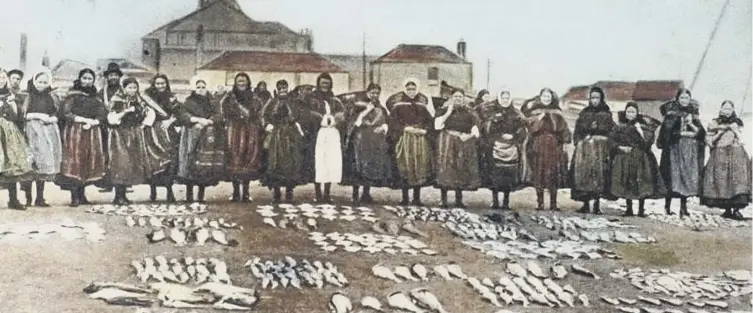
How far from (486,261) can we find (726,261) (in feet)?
4.69

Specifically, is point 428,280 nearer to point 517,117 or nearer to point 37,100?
point 517,117

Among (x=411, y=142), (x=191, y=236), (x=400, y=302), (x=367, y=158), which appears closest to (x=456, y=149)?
(x=411, y=142)

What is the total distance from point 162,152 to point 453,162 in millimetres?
1608

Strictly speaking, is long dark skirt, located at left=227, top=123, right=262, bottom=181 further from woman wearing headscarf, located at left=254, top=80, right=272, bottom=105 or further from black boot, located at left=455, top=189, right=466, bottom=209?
black boot, located at left=455, top=189, right=466, bottom=209

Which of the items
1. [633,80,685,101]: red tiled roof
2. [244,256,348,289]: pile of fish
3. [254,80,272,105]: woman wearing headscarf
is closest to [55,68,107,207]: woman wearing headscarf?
[254,80,272,105]: woman wearing headscarf

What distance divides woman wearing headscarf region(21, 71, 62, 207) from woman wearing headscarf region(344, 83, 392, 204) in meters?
1.55

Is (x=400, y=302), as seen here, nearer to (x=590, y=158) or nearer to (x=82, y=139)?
(x=590, y=158)

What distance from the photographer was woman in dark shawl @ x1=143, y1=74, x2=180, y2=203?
16.6 ft

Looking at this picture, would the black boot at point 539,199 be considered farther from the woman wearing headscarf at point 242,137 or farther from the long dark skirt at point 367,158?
the woman wearing headscarf at point 242,137

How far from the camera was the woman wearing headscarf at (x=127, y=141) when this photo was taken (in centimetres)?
501

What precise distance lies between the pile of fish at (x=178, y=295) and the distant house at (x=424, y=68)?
1.37 m

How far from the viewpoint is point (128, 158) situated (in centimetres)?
503

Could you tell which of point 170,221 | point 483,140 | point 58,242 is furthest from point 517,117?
point 58,242

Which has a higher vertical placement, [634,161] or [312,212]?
[634,161]
